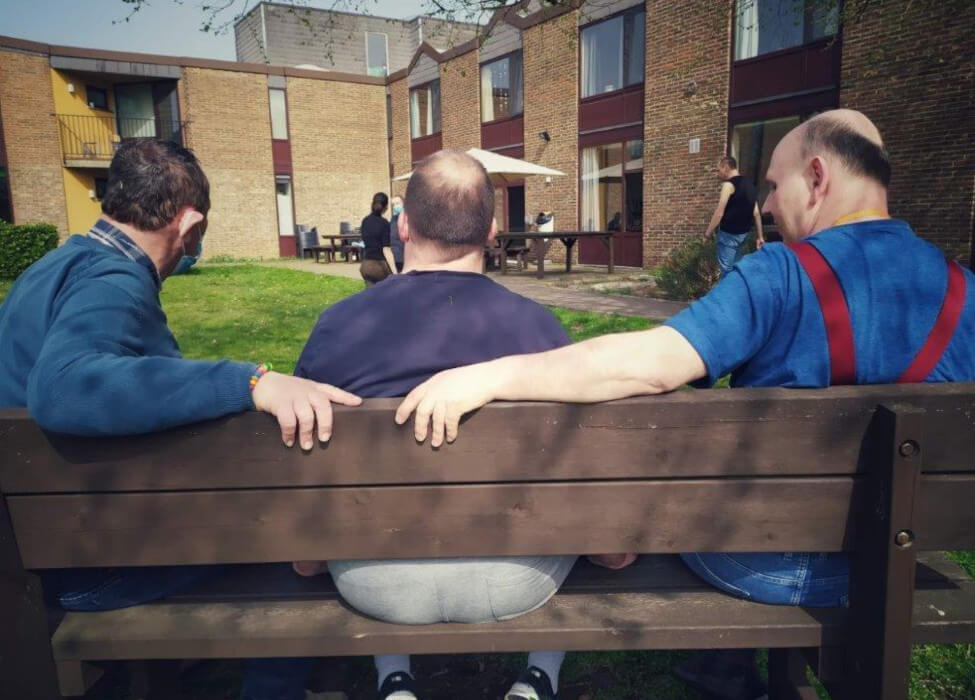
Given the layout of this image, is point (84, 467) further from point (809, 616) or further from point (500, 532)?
point (809, 616)

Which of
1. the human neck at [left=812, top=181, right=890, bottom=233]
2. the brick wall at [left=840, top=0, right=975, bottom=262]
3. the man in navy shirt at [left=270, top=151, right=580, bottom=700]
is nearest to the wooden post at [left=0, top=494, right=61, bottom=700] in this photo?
the man in navy shirt at [left=270, top=151, right=580, bottom=700]

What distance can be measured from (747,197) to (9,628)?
986 centimetres

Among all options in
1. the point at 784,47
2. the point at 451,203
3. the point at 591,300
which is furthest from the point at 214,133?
the point at 451,203

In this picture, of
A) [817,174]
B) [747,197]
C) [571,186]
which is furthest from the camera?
[571,186]

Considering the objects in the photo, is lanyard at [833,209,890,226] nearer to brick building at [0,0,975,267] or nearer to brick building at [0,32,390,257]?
brick building at [0,0,975,267]

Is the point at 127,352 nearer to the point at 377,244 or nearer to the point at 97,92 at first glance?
the point at 377,244

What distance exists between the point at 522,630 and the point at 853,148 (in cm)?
147

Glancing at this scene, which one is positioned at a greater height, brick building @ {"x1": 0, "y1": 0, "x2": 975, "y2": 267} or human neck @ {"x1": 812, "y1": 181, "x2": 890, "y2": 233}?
brick building @ {"x1": 0, "y1": 0, "x2": 975, "y2": 267}

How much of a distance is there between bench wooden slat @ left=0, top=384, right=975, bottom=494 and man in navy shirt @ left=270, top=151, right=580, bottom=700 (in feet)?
0.84

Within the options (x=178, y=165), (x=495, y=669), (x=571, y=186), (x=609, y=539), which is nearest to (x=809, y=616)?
(x=609, y=539)

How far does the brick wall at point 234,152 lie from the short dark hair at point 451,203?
27953 millimetres

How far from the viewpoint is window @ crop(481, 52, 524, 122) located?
74.4 feet

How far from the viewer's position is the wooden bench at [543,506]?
4.65 ft

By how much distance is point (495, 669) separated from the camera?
2564mm
